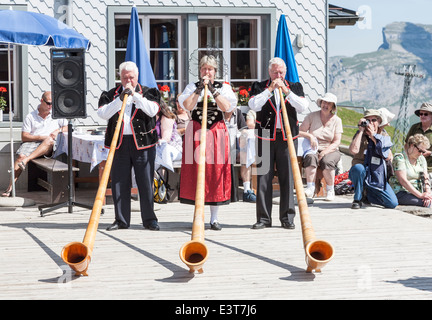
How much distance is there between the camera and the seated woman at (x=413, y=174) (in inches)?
318

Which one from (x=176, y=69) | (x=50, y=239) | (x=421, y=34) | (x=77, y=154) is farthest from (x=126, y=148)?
(x=421, y=34)

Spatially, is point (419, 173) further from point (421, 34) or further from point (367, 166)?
point (421, 34)

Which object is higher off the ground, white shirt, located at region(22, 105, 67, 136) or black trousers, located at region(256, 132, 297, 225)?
white shirt, located at region(22, 105, 67, 136)

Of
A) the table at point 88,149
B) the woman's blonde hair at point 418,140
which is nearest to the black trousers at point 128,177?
the table at point 88,149

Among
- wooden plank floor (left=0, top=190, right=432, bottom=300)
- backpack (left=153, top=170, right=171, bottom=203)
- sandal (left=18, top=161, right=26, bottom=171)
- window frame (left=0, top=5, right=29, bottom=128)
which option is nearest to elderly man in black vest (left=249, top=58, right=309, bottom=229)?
wooden plank floor (left=0, top=190, right=432, bottom=300)

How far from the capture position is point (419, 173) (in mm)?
8133

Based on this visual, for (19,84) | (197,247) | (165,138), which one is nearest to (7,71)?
(19,84)

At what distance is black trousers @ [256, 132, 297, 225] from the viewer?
Result: 6.61 metres

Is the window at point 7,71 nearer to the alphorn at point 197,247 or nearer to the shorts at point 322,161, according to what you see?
the shorts at point 322,161

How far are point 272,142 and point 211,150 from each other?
55cm

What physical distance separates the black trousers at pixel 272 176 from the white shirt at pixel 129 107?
3.27ft

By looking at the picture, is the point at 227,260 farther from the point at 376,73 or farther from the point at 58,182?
the point at 376,73

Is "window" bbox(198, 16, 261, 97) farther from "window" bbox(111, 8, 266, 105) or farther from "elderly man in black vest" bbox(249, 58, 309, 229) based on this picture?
"elderly man in black vest" bbox(249, 58, 309, 229)

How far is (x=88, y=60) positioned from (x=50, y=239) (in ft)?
14.0
